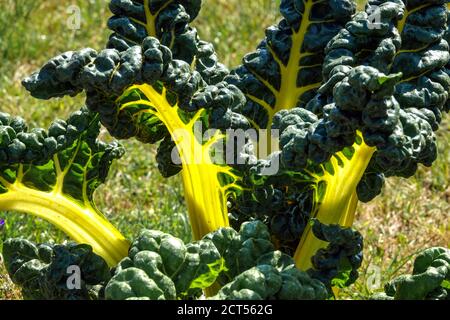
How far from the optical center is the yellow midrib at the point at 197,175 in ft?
8.80

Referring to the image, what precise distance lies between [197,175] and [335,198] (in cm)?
39

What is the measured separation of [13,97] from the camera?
16.3 ft

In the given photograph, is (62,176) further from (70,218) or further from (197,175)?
(197,175)

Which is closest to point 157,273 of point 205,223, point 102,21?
point 205,223

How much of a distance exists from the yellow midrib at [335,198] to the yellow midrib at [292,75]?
44 cm

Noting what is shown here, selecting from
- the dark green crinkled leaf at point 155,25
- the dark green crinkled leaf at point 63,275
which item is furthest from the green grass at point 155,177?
the dark green crinkled leaf at point 155,25

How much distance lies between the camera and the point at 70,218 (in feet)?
9.22

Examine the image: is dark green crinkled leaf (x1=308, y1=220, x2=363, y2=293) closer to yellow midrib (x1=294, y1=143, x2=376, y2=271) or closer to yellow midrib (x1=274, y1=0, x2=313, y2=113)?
yellow midrib (x1=294, y1=143, x2=376, y2=271)

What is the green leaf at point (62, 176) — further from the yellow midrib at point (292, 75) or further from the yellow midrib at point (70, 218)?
the yellow midrib at point (292, 75)

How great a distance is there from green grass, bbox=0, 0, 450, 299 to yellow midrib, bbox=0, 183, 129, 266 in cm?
→ 69

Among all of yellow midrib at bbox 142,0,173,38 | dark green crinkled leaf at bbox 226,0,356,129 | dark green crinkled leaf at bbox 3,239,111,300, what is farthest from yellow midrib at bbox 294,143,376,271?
yellow midrib at bbox 142,0,173,38

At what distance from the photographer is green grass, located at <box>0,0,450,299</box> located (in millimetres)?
3887

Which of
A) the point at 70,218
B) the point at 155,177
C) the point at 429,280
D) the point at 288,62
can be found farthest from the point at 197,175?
the point at 155,177

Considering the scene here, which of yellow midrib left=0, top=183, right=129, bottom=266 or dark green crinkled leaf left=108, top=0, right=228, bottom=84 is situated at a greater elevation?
dark green crinkled leaf left=108, top=0, right=228, bottom=84
